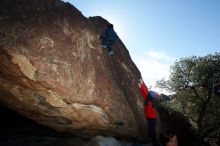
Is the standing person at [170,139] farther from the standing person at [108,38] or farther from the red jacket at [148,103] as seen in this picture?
the standing person at [108,38]

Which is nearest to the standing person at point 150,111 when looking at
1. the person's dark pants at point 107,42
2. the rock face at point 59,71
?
the rock face at point 59,71

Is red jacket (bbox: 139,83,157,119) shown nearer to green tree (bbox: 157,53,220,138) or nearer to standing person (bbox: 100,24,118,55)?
standing person (bbox: 100,24,118,55)

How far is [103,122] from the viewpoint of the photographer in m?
12.4

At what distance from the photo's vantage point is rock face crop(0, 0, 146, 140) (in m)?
9.91

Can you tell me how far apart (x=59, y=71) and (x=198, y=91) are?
19008mm

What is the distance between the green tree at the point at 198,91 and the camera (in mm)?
24359

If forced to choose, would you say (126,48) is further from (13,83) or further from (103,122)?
(13,83)

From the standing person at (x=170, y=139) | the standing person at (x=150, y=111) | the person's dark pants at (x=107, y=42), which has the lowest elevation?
the standing person at (x=170, y=139)

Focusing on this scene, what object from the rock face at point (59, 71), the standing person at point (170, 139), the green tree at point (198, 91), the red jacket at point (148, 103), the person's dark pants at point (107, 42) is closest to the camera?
the rock face at point (59, 71)

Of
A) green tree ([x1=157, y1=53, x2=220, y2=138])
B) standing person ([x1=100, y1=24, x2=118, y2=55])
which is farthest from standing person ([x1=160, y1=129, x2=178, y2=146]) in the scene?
green tree ([x1=157, y1=53, x2=220, y2=138])

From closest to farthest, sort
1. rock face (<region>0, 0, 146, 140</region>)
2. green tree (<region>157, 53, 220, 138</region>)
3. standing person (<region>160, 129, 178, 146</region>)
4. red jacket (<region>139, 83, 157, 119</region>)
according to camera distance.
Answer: rock face (<region>0, 0, 146, 140</region>)
standing person (<region>160, 129, 178, 146</region>)
red jacket (<region>139, 83, 157, 119</region>)
green tree (<region>157, 53, 220, 138</region>)

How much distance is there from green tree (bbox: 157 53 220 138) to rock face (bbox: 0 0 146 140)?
43.4 ft

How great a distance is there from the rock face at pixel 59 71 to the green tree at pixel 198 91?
1323cm

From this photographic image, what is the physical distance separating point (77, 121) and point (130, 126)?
3.02 m
